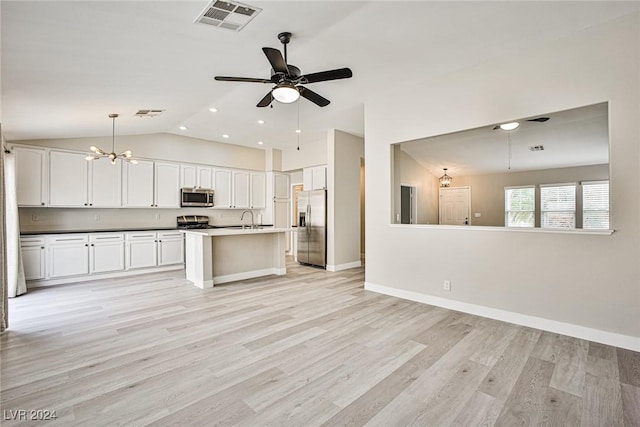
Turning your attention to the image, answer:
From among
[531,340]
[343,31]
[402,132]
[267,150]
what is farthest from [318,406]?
[267,150]

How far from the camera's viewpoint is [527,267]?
3.28m

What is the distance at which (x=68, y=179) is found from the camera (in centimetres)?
545

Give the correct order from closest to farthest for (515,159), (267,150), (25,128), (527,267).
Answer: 1. (527,267)
2. (25,128)
3. (515,159)
4. (267,150)

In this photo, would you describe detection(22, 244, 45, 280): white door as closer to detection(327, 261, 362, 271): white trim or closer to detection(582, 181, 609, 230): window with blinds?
detection(327, 261, 362, 271): white trim

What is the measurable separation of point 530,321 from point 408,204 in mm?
3289

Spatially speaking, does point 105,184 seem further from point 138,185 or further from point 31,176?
point 31,176

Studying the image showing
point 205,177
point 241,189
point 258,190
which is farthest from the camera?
point 258,190

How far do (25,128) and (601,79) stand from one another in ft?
23.4

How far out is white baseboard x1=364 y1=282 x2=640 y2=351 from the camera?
2.76 metres

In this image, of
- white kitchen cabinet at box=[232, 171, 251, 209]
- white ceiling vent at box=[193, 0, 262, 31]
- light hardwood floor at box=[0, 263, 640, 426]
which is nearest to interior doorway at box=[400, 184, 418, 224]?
light hardwood floor at box=[0, 263, 640, 426]

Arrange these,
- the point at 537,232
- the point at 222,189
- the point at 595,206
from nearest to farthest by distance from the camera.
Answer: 1. the point at 537,232
2. the point at 595,206
3. the point at 222,189

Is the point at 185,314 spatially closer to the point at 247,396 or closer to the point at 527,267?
the point at 247,396

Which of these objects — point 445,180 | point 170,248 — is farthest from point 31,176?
point 445,180

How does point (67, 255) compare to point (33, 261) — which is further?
point (67, 255)
